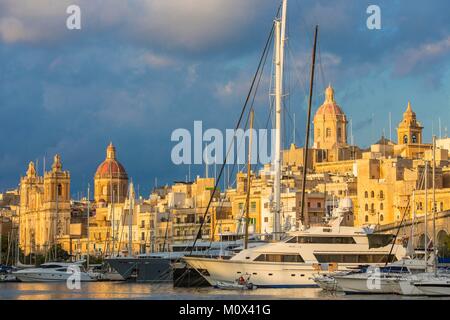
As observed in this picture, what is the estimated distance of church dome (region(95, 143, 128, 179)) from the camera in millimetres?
169238

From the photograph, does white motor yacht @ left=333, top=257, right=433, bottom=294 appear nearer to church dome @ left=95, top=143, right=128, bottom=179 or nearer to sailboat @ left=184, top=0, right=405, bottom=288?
sailboat @ left=184, top=0, right=405, bottom=288

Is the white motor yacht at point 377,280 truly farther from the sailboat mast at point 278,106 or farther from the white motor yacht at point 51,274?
the white motor yacht at point 51,274

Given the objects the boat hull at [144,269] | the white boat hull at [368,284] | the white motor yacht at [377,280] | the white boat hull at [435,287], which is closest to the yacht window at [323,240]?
the white motor yacht at [377,280]

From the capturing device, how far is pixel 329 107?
14000 centimetres

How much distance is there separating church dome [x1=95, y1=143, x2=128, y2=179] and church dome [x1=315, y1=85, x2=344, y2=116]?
121 ft

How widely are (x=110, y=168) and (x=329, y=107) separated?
4062 cm

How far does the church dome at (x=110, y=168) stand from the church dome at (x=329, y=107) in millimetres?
36827

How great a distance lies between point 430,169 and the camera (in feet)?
340

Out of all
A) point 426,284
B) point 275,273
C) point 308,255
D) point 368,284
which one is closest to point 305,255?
point 308,255

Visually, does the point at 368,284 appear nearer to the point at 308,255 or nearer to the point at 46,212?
the point at 308,255

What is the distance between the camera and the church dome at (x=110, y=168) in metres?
169

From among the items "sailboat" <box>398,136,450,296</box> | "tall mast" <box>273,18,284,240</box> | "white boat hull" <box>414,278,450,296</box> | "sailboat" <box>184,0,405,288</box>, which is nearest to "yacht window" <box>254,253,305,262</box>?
"sailboat" <box>184,0,405,288</box>
